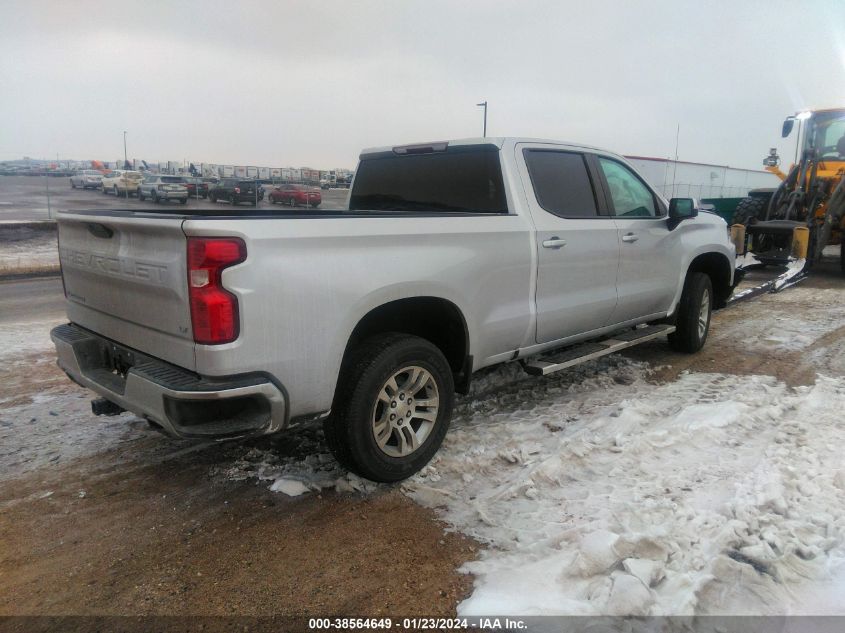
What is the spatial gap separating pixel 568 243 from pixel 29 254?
13171 millimetres

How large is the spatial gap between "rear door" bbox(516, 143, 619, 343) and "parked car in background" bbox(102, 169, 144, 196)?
29545mm

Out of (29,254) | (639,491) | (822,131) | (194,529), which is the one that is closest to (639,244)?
(639,491)

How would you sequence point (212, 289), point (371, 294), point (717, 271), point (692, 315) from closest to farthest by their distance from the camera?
point (212, 289) → point (371, 294) → point (692, 315) → point (717, 271)

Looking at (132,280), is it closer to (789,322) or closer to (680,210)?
(680,210)

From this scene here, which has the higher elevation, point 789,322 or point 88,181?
point 88,181

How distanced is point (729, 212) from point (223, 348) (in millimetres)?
20744

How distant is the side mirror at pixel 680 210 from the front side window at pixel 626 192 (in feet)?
0.46

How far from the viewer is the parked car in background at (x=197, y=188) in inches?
1109

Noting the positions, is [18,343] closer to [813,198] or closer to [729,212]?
[813,198]

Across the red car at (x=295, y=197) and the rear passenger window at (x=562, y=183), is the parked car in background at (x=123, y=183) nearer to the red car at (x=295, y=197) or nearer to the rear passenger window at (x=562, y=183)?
the red car at (x=295, y=197)

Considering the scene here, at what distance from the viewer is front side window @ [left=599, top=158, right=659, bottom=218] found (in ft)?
16.8

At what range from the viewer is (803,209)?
11641mm

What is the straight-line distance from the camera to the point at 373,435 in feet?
11.1

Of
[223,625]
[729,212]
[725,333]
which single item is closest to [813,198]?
[725,333]
